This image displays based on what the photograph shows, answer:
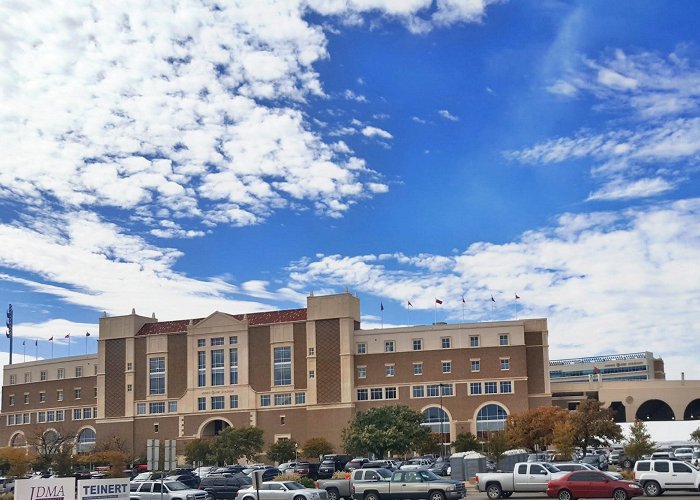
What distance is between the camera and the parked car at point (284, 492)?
41781mm

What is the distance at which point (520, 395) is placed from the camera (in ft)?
332

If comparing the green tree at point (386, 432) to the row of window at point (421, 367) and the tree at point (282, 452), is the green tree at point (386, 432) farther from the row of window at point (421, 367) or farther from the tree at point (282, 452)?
the row of window at point (421, 367)

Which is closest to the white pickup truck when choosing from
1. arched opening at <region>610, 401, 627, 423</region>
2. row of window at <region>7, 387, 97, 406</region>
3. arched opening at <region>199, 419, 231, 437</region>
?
arched opening at <region>199, 419, 231, 437</region>

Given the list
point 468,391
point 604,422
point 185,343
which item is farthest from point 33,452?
point 604,422

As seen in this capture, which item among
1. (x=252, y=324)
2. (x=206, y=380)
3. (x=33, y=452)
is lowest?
(x=33, y=452)

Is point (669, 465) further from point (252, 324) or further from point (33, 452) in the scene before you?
point (33, 452)

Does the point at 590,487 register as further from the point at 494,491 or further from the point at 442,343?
the point at 442,343

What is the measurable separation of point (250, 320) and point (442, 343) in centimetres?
2514

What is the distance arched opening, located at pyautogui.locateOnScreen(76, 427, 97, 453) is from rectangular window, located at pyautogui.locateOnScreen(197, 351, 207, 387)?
20.8m

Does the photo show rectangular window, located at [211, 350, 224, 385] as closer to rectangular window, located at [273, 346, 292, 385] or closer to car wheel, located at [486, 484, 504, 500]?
rectangular window, located at [273, 346, 292, 385]

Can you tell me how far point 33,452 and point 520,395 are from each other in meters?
68.5

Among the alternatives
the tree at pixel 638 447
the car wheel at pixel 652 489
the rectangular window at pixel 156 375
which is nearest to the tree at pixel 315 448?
the rectangular window at pixel 156 375

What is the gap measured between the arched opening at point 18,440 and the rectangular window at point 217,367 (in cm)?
3854

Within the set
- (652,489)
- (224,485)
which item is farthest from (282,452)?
(652,489)
